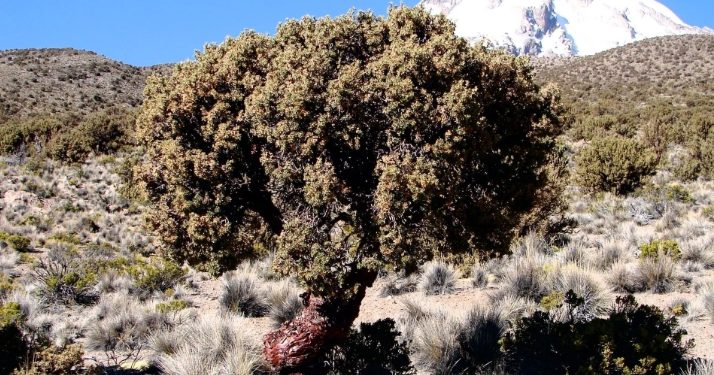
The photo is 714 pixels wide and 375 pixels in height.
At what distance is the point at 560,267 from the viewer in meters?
12.8

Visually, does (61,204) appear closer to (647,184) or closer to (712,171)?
(647,184)

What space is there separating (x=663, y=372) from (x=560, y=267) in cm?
543

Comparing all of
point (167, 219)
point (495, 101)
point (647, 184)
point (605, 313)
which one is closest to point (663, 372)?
point (605, 313)

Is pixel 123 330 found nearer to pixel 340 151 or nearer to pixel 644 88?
pixel 340 151

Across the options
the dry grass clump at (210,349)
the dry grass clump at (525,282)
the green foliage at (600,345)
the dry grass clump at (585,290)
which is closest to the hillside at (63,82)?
the dry grass clump at (210,349)

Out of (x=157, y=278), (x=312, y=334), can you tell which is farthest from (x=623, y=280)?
(x=157, y=278)

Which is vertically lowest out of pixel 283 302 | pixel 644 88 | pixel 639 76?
pixel 283 302

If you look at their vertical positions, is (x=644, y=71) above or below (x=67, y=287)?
above

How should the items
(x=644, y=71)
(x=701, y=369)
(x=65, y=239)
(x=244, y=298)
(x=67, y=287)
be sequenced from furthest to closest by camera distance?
1. (x=644, y=71)
2. (x=65, y=239)
3. (x=67, y=287)
4. (x=244, y=298)
5. (x=701, y=369)

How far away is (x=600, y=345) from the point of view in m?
7.77

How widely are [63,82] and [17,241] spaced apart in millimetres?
51063

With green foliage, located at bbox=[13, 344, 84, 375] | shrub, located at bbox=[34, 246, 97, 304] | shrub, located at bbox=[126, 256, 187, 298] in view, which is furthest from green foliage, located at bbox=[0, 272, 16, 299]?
green foliage, located at bbox=[13, 344, 84, 375]

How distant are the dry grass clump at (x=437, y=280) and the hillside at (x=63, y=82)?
164 feet

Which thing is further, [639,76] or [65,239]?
[639,76]
